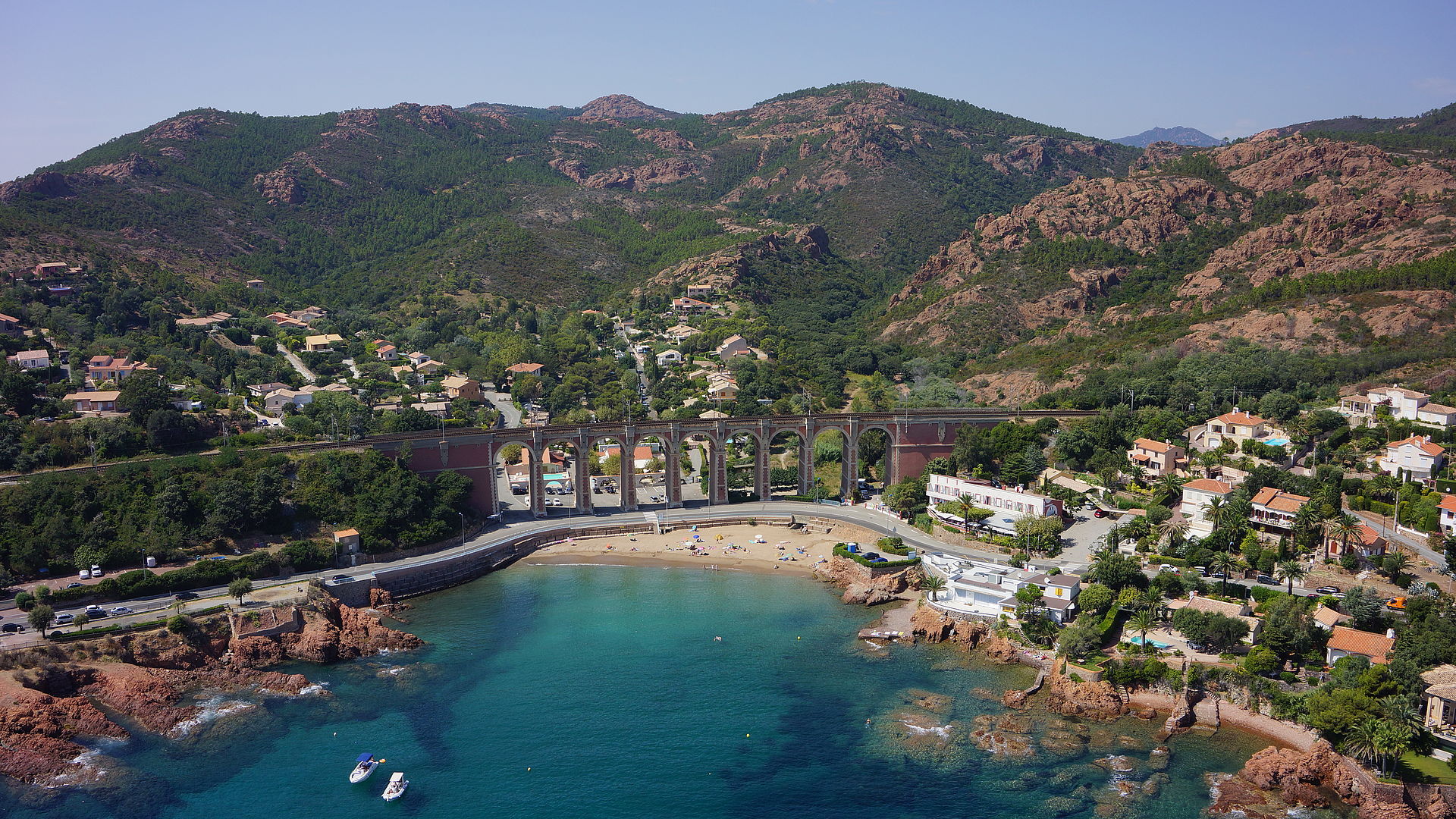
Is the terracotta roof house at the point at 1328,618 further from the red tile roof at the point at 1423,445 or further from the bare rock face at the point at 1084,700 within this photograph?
the red tile roof at the point at 1423,445

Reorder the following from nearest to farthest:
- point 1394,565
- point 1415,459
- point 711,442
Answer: point 1394,565 < point 1415,459 < point 711,442

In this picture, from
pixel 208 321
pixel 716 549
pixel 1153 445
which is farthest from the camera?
pixel 208 321

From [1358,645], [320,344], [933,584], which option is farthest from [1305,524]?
[320,344]

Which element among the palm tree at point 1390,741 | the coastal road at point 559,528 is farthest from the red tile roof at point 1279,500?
the palm tree at point 1390,741

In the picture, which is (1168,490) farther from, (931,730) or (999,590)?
(931,730)

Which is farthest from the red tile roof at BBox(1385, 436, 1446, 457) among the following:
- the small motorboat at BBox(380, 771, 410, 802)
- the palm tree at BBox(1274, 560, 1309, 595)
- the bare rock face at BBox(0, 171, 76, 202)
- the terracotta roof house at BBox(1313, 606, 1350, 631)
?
the bare rock face at BBox(0, 171, 76, 202)

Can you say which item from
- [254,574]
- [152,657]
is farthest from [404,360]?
[152,657]

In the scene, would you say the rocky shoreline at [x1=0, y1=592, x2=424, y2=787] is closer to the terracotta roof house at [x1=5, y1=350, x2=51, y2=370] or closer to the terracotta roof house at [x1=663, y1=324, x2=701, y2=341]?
the terracotta roof house at [x1=5, y1=350, x2=51, y2=370]
